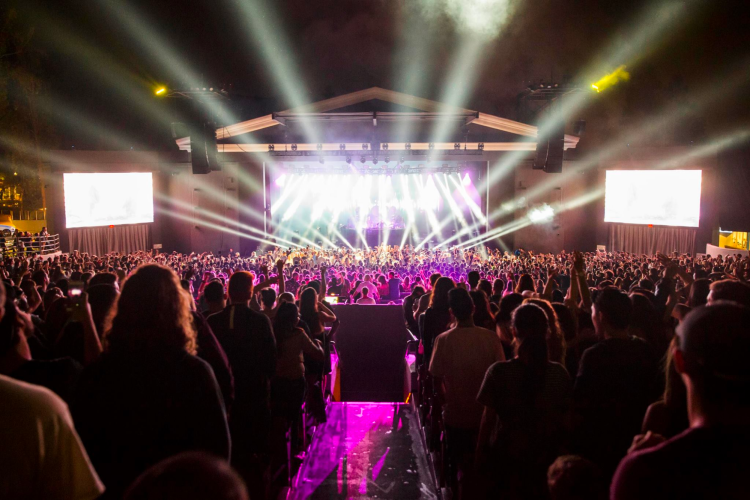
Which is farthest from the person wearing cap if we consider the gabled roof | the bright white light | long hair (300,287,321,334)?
the bright white light

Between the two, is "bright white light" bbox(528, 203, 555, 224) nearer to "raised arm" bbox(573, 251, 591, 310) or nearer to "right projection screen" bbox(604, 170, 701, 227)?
"right projection screen" bbox(604, 170, 701, 227)

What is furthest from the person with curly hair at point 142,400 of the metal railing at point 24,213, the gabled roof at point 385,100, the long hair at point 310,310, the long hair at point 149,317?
the metal railing at point 24,213

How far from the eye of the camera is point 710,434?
131 cm

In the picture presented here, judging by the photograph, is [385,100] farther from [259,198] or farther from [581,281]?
[581,281]

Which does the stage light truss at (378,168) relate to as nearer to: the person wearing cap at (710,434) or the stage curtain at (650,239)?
the stage curtain at (650,239)

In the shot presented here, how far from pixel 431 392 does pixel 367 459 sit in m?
0.91

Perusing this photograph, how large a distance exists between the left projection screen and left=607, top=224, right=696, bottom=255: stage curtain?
22290mm

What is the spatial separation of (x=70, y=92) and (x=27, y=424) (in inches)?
1334

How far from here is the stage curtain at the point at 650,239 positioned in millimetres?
22484

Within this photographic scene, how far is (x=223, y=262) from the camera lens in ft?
54.2

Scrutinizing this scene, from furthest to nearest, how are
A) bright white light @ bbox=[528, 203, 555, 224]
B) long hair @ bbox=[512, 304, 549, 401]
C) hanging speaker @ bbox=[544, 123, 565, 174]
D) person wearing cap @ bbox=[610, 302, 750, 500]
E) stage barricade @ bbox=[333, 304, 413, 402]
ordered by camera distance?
bright white light @ bbox=[528, 203, 555, 224] < hanging speaker @ bbox=[544, 123, 565, 174] < stage barricade @ bbox=[333, 304, 413, 402] < long hair @ bbox=[512, 304, 549, 401] < person wearing cap @ bbox=[610, 302, 750, 500]

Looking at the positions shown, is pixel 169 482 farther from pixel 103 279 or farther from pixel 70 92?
pixel 70 92

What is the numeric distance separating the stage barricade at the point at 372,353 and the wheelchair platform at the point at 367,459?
23 centimetres

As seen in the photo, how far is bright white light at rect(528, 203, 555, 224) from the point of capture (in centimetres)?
2305
